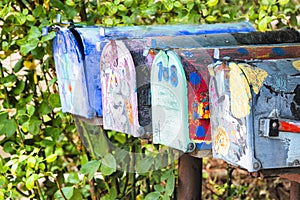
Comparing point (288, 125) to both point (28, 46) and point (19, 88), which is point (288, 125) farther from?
point (19, 88)

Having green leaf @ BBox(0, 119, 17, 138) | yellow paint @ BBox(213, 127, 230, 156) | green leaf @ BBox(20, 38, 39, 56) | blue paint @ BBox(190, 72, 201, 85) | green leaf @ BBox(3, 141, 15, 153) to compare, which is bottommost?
green leaf @ BBox(3, 141, 15, 153)

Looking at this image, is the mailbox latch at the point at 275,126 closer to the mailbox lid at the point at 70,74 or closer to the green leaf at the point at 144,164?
the mailbox lid at the point at 70,74

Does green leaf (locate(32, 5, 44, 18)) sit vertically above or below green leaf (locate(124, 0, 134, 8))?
below

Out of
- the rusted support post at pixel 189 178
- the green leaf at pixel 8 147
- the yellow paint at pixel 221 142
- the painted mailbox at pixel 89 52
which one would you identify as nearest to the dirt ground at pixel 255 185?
the green leaf at pixel 8 147

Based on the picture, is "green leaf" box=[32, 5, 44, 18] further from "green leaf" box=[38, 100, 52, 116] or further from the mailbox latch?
the mailbox latch

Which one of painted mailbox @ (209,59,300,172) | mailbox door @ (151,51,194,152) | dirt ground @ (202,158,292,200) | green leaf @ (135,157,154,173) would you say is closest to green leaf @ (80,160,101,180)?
green leaf @ (135,157,154,173)

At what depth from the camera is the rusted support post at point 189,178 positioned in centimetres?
227

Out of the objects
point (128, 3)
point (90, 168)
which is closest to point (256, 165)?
point (90, 168)

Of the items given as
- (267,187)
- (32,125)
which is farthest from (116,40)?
(267,187)

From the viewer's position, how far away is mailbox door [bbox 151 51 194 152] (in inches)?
68.0

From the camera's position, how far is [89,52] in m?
2.22

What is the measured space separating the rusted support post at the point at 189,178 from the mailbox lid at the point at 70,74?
356 millimetres

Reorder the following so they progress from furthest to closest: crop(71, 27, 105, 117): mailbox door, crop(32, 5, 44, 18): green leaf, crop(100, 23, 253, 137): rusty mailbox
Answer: crop(32, 5, 44, 18): green leaf, crop(71, 27, 105, 117): mailbox door, crop(100, 23, 253, 137): rusty mailbox

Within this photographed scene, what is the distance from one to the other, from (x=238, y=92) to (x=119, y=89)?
58cm
